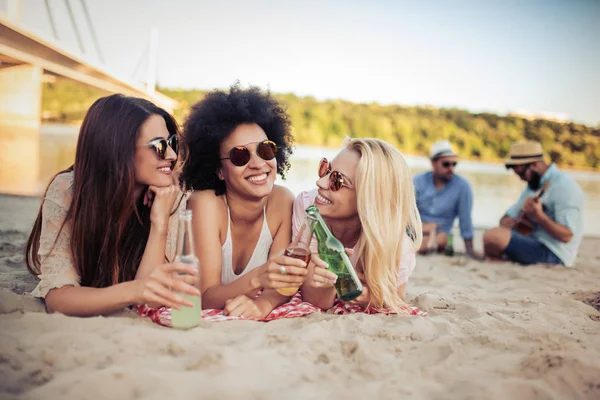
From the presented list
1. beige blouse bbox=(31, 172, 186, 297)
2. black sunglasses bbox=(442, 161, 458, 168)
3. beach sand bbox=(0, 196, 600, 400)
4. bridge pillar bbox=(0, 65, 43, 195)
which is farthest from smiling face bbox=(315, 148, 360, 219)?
bridge pillar bbox=(0, 65, 43, 195)

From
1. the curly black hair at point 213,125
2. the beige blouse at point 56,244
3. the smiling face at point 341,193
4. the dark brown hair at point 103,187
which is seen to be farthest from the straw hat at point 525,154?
the beige blouse at point 56,244

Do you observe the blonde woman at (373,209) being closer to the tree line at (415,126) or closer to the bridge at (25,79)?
the bridge at (25,79)

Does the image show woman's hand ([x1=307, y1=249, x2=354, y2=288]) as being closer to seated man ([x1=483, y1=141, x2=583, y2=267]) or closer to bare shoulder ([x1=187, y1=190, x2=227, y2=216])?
bare shoulder ([x1=187, y1=190, x2=227, y2=216])

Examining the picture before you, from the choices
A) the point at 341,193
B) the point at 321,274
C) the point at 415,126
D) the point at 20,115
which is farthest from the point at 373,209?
the point at 415,126

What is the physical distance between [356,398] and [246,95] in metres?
2.06

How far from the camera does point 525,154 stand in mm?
5820

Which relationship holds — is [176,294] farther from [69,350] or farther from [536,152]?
[536,152]

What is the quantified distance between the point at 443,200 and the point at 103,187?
501 cm

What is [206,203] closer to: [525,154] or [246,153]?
[246,153]

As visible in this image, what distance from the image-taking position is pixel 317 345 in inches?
84.4

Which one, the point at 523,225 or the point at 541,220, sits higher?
the point at 541,220

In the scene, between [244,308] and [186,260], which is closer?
[186,260]

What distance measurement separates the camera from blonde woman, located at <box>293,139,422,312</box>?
8.94 feet

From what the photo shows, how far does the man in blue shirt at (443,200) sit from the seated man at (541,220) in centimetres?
53
